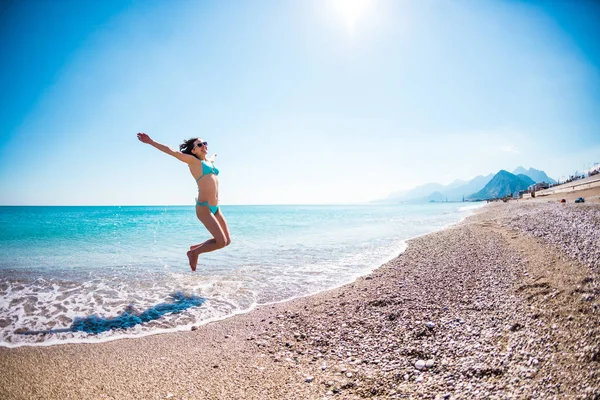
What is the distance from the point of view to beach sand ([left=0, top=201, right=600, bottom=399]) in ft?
9.34

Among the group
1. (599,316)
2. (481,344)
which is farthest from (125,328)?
(599,316)

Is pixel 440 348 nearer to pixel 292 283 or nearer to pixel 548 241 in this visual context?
pixel 292 283

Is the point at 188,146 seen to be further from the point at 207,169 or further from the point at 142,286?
the point at 142,286

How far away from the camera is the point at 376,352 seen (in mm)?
3746

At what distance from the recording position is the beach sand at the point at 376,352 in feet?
9.34

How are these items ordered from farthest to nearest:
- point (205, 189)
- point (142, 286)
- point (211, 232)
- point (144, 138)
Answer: point (142, 286) < point (211, 232) < point (205, 189) < point (144, 138)

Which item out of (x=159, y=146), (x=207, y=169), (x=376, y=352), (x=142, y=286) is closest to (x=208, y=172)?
(x=207, y=169)

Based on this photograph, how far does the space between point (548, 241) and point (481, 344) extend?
8045 mm

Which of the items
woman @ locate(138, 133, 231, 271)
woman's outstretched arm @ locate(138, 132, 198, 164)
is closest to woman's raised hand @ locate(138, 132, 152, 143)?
woman's outstretched arm @ locate(138, 132, 198, 164)

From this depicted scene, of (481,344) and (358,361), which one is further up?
(481,344)

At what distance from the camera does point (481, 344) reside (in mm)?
3438

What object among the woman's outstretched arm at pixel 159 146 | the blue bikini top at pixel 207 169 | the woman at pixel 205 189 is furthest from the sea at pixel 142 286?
the woman's outstretched arm at pixel 159 146

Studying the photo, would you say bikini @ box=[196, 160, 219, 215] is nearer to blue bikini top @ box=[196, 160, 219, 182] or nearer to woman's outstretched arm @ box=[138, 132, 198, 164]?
blue bikini top @ box=[196, 160, 219, 182]

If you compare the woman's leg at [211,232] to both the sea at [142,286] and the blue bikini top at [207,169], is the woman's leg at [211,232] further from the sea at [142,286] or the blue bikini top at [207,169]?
the sea at [142,286]
